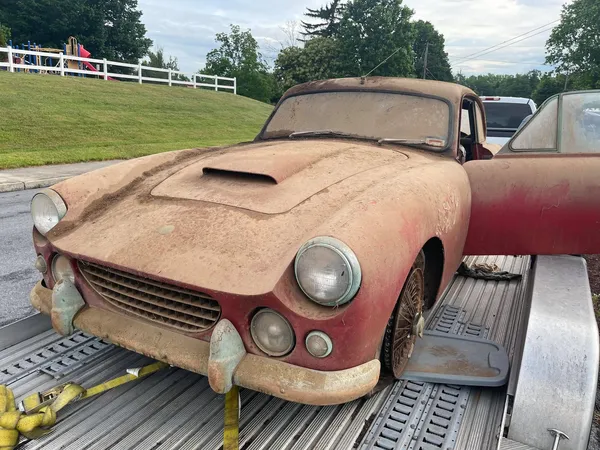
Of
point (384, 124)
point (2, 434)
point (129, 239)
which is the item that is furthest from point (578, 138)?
point (2, 434)

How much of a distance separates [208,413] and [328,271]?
0.94 meters

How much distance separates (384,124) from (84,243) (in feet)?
7.18

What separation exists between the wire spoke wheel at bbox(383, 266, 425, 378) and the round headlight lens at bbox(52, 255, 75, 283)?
1545mm

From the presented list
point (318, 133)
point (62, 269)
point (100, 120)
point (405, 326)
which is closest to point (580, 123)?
point (318, 133)

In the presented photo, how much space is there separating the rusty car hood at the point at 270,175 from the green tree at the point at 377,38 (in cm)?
4053

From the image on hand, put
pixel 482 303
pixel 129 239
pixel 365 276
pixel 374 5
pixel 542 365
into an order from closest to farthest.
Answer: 1. pixel 365 276
2. pixel 542 365
3. pixel 129 239
4. pixel 482 303
5. pixel 374 5

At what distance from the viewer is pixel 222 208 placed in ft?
7.66

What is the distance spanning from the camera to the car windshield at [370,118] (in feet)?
11.2

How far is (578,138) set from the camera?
3.13 metres

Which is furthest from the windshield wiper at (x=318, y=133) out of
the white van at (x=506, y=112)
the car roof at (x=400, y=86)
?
the white van at (x=506, y=112)

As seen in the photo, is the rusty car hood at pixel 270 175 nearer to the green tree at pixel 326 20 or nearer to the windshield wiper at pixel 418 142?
the windshield wiper at pixel 418 142

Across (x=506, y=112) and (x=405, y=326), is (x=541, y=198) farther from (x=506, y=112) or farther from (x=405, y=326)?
(x=506, y=112)

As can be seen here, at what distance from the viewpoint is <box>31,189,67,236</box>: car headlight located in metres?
2.54

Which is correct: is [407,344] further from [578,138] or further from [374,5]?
[374,5]
